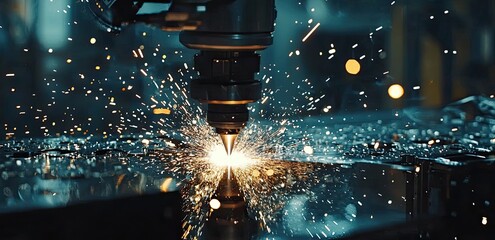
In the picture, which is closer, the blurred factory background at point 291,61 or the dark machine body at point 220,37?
the dark machine body at point 220,37

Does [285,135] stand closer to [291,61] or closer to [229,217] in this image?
[291,61]

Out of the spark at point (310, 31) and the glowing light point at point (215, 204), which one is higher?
the spark at point (310, 31)

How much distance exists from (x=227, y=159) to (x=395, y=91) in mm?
694

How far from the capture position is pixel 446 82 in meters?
1.98

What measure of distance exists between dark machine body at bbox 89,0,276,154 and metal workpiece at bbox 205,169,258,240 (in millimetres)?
103

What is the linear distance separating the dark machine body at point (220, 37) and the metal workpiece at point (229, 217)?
103mm

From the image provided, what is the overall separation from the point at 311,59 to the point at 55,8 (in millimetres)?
539

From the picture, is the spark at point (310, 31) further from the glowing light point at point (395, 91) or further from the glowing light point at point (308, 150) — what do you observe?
the glowing light point at point (308, 150)

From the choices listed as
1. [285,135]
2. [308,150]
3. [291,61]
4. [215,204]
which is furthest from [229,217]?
[291,61]

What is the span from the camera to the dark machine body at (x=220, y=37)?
3.21 feet

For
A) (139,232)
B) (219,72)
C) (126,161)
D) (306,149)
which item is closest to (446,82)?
(306,149)

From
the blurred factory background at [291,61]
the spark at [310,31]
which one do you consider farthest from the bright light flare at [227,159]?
the spark at [310,31]

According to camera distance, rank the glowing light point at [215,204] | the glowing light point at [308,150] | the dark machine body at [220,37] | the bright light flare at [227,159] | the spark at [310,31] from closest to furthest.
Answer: the dark machine body at [220,37] → the glowing light point at [215,204] → the bright light flare at [227,159] → the glowing light point at [308,150] → the spark at [310,31]

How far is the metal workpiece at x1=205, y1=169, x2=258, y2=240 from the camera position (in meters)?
0.99
